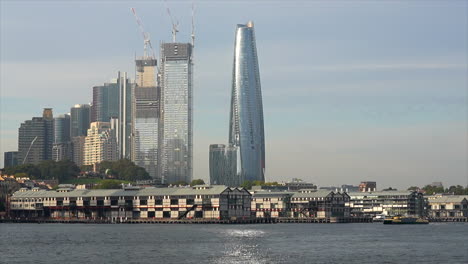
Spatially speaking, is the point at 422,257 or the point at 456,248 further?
the point at 456,248

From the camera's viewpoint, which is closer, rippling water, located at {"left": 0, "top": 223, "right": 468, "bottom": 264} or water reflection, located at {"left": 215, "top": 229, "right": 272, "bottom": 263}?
water reflection, located at {"left": 215, "top": 229, "right": 272, "bottom": 263}

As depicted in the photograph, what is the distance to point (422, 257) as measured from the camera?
12169 cm

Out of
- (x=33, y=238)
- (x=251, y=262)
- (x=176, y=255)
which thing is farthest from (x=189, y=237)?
(x=251, y=262)

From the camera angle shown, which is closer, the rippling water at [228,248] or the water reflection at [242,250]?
the water reflection at [242,250]

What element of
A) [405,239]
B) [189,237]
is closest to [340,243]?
[405,239]

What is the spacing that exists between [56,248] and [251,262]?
36794 millimetres

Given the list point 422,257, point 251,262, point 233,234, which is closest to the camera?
point 251,262

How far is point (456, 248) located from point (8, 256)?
207 feet

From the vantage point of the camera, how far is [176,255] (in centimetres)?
12375

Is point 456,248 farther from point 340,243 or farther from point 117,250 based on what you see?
point 117,250

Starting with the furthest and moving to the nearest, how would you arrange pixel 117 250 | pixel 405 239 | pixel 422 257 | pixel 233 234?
pixel 233 234, pixel 405 239, pixel 117 250, pixel 422 257

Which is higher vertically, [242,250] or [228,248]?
[228,248]

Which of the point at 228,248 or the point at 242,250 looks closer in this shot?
the point at 242,250

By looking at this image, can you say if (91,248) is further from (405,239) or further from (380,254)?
(405,239)
